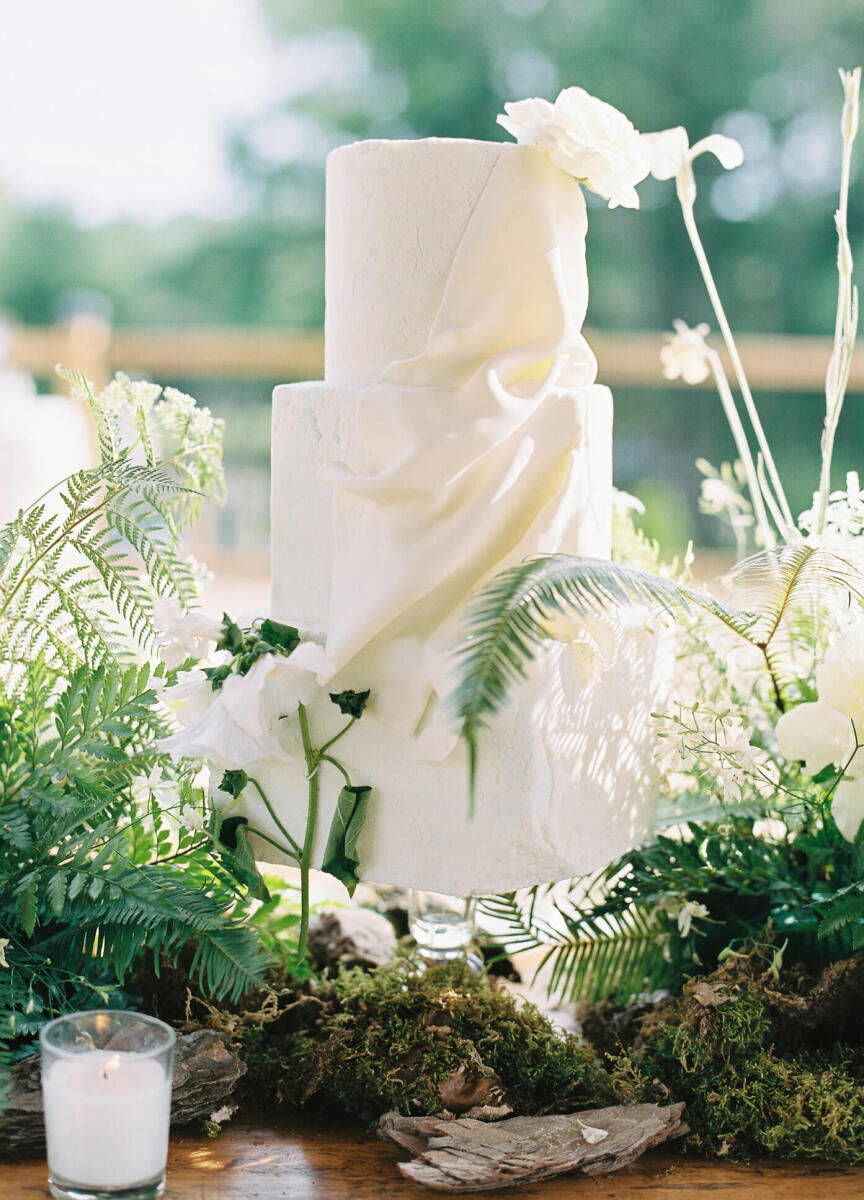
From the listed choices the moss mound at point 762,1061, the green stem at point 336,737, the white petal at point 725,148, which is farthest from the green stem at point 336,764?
the white petal at point 725,148

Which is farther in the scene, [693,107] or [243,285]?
[243,285]

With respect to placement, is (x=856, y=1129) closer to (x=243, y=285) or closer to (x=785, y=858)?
(x=785, y=858)

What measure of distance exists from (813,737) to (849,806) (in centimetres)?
7

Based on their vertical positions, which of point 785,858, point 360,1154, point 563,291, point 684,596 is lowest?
point 360,1154

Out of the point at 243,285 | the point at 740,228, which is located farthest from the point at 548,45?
the point at 243,285

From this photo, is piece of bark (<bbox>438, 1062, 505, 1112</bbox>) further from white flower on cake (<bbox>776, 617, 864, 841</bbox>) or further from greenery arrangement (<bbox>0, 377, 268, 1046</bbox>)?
white flower on cake (<bbox>776, 617, 864, 841</bbox>)

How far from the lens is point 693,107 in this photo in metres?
7.97

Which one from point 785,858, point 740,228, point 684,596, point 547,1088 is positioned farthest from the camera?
point 740,228

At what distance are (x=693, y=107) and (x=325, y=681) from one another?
7944mm

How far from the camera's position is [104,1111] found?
2.84 feet

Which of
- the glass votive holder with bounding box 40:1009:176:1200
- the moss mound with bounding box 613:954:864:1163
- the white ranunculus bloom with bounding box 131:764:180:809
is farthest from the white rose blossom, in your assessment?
the moss mound with bounding box 613:954:864:1163

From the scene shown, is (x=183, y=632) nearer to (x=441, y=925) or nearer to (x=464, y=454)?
(x=464, y=454)

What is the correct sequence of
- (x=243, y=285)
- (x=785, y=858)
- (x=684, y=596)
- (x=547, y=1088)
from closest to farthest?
Answer: (x=684, y=596), (x=547, y=1088), (x=785, y=858), (x=243, y=285)

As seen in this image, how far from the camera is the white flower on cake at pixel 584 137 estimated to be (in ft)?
3.31
